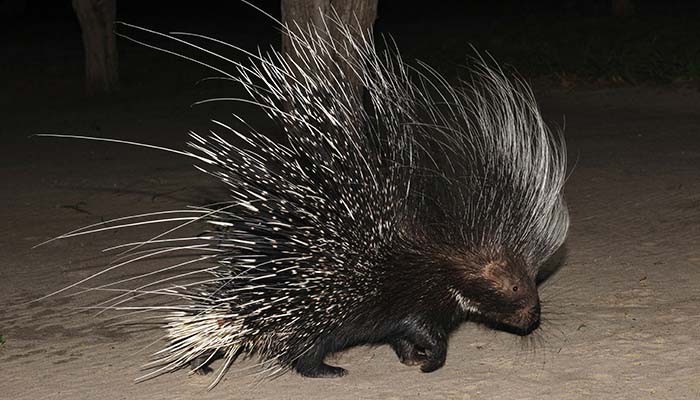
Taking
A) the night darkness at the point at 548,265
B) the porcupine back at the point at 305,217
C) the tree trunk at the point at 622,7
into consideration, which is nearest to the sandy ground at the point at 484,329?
the night darkness at the point at 548,265

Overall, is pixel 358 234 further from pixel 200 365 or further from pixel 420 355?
pixel 200 365

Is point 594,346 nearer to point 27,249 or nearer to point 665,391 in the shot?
point 665,391

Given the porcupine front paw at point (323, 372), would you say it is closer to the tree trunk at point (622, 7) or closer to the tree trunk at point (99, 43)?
the tree trunk at point (99, 43)

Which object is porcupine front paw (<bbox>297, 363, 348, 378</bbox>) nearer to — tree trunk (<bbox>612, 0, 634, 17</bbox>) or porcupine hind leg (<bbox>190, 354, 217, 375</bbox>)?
porcupine hind leg (<bbox>190, 354, 217, 375</bbox>)

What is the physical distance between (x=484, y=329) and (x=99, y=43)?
11.2m

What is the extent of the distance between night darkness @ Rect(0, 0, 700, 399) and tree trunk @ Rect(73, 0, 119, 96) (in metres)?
0.24

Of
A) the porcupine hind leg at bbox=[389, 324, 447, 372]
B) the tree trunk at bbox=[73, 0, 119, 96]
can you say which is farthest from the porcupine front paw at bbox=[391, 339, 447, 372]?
the tree trunk at bbox=[73, 0, 119, 96]

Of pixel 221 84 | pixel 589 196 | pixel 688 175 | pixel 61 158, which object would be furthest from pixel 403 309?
pixel 221 84

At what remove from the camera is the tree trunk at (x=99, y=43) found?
14.6m

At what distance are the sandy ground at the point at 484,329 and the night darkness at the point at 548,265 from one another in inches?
0.5

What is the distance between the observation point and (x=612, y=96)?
12008 mm

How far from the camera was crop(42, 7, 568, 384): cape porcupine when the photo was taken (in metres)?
3.76

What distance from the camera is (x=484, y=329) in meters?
4.54

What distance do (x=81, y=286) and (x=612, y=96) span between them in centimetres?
786
